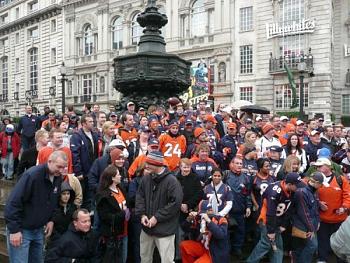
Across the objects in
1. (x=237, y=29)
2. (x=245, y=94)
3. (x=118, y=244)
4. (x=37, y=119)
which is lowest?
(x=118, y=244)

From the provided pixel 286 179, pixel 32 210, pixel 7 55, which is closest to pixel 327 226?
pixel 286 179

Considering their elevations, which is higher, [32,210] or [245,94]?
[245,94]

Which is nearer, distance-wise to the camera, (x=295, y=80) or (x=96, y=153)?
(x=96, y=153)

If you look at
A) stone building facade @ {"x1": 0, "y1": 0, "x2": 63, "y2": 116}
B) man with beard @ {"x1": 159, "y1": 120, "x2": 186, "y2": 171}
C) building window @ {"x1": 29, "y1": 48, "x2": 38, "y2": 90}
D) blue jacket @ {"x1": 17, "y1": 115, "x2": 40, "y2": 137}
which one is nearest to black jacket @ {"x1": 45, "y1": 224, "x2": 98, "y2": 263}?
man with beard @ {"x1": 159, "y1": 120, "x2": 186, "y2": 171}

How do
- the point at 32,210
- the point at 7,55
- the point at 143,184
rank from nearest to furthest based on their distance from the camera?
1. the point at 32,210
2. the point at 143,184
3. the point at 7,55

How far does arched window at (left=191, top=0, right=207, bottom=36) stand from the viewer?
1526 inches

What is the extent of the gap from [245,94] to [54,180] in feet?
103

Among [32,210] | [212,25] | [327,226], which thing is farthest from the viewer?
[212,25]

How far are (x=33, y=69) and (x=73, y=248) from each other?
55.4m

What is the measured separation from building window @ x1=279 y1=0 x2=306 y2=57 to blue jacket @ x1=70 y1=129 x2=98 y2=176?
28.3 metres

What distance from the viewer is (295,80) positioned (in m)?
32.7

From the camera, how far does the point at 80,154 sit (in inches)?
298

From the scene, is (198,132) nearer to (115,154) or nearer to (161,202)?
(115,154)

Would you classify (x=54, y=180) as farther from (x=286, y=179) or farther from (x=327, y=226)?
(x=327, y=226)
